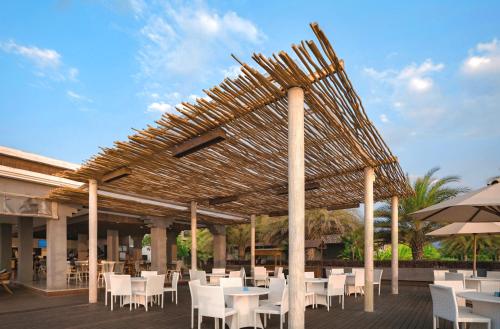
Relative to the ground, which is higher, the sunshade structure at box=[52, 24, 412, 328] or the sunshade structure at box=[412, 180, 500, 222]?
the sunshade structure at box=[52, 24, 412, 328]

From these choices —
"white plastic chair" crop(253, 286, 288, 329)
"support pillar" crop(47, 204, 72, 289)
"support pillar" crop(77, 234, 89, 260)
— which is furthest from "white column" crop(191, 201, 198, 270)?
"support pillar" crop(77, 234, 89, 260)

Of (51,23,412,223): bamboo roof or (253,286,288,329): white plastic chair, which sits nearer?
(51,23,412,223): bamboo roof

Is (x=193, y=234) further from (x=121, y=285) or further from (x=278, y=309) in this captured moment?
(x=278, y=309)

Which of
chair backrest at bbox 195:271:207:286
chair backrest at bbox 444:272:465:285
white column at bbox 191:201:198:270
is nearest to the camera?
chair backrest at bbox 444:272:465:285

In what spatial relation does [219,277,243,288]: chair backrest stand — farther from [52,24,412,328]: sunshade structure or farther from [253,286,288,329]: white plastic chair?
[52,24,412,328]: sunshade structure

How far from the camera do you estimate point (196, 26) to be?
14.5 meters

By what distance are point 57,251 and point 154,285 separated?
5.43 m

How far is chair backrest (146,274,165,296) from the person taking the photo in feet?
31.0

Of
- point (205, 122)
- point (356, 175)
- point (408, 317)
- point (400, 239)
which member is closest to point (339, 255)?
point (400, 239)

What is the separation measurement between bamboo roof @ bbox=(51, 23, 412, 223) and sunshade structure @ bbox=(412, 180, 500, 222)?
1.61 meters

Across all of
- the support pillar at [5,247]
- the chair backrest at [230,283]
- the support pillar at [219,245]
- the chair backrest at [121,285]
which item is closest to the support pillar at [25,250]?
the support pillar at [5,247]

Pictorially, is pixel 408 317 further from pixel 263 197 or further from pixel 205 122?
pixel 263 197

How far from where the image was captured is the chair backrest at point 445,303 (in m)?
5.80

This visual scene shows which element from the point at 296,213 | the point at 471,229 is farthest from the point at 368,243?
the point at 296,213
